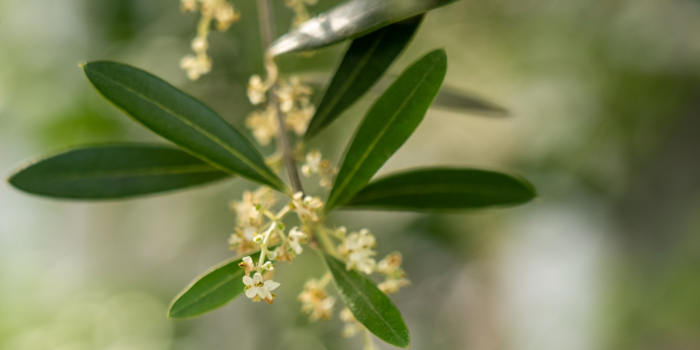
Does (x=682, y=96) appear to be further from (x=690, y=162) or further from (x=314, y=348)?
(x=314, y=348)

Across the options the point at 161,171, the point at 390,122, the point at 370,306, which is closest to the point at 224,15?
the point at 161,171

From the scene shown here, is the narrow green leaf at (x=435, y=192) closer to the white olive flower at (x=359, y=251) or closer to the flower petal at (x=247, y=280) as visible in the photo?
the white olive flower at (x=359, y=251)

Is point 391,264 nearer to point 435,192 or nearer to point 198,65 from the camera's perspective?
point 435,192

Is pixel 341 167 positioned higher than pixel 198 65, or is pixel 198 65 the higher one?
pixel 198 65

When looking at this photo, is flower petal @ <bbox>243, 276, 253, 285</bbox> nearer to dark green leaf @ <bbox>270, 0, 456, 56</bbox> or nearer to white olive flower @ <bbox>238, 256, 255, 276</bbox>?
white olive flower @ <bbox>238, 256, 255, 276</bbox>

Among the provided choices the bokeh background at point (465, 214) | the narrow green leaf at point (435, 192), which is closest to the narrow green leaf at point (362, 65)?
the narrow green leaf at point (435, 192)

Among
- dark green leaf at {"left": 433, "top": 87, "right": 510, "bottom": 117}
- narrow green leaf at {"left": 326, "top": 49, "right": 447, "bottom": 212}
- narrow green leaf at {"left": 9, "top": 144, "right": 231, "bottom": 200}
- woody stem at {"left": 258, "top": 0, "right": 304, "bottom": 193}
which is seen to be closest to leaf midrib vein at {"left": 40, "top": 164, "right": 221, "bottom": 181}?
narrow green leaf at {"left": 9, "top": 144, "right": 231, "bottom": 200}

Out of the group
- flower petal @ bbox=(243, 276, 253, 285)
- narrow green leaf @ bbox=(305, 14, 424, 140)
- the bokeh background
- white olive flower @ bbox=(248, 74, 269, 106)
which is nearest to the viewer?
flower petal @ bbox=(243, 276, 253, 285)
